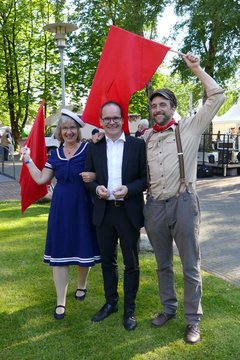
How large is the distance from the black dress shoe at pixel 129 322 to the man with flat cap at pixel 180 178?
19.3 inches

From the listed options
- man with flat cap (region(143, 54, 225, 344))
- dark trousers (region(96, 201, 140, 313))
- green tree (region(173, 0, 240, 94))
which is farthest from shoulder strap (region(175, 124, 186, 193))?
green tree (region(173, 0, 240, 94))

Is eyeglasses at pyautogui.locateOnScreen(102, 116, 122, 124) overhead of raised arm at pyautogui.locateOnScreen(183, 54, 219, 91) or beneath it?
beneath

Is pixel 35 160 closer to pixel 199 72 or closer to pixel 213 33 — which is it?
pixel 199 72

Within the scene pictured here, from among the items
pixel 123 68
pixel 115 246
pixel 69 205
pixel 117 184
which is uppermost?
pixel 123 68

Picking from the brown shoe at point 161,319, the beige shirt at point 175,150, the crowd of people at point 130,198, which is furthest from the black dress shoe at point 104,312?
the beige shirt at point 175,150

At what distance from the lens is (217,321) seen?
373cm

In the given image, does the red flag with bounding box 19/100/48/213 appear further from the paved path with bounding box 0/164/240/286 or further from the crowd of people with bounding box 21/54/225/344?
the paved path with bounding box 0/164/240/286

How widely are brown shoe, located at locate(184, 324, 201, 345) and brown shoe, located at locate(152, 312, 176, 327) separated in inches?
11.6

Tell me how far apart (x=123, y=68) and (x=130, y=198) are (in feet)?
4.25

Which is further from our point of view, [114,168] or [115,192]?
[114,168]

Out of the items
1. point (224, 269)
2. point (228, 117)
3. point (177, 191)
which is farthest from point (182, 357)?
point (228, 117)

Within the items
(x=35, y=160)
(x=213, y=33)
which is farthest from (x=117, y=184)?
(x=213, y=33)

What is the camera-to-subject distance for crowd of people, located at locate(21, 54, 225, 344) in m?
3.19

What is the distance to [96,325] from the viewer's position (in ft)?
12.2
